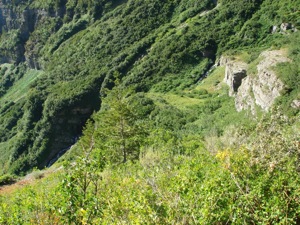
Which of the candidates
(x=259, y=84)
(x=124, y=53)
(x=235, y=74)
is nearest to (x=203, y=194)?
(x=259, y=84)

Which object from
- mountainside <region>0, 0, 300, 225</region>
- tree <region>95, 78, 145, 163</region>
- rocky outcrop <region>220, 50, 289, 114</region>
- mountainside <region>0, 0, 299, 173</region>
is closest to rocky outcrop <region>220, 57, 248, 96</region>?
rocky outcrop <region>220, 50, 289, 114</region>

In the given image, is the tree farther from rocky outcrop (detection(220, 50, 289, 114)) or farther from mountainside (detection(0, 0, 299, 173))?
mountainside (detection(0, 0, 299, 173))

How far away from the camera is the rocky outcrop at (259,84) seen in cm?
4515

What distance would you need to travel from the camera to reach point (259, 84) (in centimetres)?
4847

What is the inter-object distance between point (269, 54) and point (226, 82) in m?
15.5

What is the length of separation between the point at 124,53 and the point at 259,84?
198ft

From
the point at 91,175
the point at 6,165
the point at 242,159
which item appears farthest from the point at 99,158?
the point at 6,165

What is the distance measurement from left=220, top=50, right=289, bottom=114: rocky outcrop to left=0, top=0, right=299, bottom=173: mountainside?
3.81m

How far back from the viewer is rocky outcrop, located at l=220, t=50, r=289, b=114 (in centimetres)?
4515

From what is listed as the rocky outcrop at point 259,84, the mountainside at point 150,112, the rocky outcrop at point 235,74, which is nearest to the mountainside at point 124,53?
the mountainside at point 150,112

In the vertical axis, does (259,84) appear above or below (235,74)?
above

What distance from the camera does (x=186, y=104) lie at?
65750 millimetres

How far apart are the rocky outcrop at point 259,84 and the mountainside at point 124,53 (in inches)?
150

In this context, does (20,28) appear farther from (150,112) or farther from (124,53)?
(150,112)
